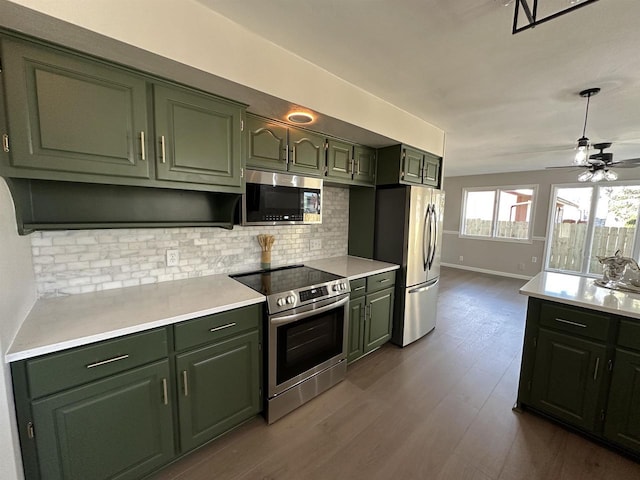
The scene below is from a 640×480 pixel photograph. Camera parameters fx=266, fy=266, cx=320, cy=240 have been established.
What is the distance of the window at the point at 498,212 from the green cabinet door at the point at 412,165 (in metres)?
4.65

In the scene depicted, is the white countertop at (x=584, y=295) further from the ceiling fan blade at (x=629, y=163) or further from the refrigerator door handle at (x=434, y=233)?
the ceiling fan blade at (x=629, y=163)

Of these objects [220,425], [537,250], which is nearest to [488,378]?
[220,425]

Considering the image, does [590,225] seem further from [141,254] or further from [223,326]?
Result: [141,254]

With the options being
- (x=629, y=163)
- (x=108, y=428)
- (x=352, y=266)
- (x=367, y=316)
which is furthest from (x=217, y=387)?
(x=629, y=163)

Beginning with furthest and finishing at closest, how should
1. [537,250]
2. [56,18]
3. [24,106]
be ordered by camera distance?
1. [537,250]
2. [24,106]
3. [56,18]

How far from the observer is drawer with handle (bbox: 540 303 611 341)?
1.68 meters

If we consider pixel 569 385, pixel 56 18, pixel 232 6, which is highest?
pixel 232 6

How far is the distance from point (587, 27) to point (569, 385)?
7.20 ft

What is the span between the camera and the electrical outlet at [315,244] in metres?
2.87

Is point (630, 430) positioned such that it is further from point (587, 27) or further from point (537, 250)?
point (537, 250)

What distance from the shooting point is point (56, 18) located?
3.41 feet

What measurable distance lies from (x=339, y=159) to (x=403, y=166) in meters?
0.69

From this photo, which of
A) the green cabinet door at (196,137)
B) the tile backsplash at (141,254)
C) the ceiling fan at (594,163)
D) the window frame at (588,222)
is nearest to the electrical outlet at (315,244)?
the tile backsplash at (141,254)

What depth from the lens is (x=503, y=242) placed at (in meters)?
6.35
